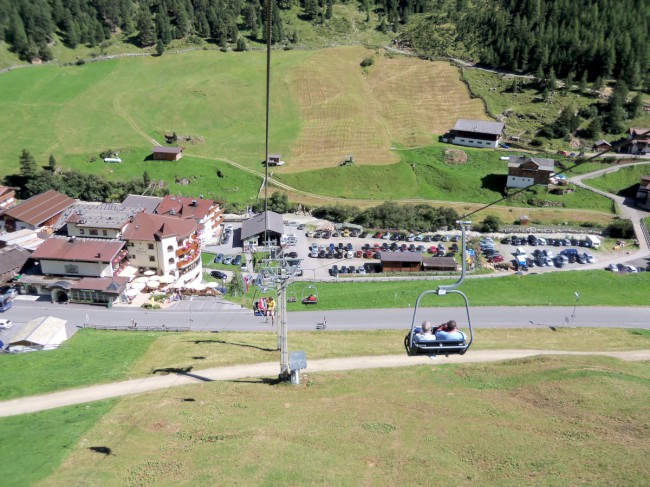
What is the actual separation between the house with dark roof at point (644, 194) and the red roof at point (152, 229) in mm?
84499

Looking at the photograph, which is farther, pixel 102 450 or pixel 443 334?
pixel 102 450

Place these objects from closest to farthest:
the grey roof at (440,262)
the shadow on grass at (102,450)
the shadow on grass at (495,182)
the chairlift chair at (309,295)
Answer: the shadow on grass at (102,450) → the chairlift chair at (309,295) → the grey roof at (440,262) → the shadow on grass at (495,182)

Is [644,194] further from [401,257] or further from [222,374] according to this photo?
[222,374]

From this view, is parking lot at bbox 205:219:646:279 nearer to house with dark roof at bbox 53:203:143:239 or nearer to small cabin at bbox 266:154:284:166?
house with dark roof at bbox 53:203:143:239

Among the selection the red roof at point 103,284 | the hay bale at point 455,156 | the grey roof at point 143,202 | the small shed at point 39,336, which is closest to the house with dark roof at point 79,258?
the red roof at point 103,284

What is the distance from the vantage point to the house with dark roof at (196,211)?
82.5 metres

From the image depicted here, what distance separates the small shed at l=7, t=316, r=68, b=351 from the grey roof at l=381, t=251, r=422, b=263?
4336 cm

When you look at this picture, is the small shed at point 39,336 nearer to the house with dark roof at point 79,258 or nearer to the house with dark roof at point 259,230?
the house with dark roof at point 79,258

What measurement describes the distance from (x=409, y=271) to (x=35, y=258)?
49.8 m

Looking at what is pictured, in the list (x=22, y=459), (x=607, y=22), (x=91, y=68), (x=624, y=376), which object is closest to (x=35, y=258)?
(x=22, y=459)

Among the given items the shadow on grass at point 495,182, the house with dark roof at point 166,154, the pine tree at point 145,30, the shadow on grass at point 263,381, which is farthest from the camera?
the pine tree at point 145,30

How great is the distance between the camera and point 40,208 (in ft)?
275

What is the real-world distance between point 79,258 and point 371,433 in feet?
147

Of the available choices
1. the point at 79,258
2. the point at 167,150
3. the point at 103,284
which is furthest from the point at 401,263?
the point at 167,150
